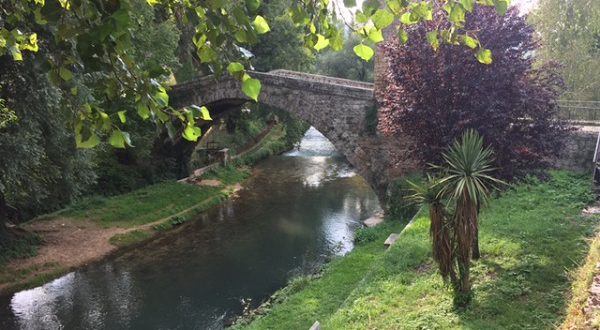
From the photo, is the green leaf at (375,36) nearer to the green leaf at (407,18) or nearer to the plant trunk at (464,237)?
the green leaf at (407,18)

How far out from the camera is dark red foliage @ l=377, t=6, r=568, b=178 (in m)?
8.02

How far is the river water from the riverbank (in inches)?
17.9

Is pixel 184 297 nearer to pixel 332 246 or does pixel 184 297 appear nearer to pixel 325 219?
pixel 332 246

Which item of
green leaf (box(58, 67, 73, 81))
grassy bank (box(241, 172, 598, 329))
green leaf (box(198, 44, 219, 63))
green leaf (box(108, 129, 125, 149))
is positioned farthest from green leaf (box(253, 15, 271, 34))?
grassy bank (box(241, 172, 598, 329))

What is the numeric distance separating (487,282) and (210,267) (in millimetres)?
8219

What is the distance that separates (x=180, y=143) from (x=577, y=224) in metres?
16.5

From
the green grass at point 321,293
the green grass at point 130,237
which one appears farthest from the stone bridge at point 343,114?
the green grass at point 130,237

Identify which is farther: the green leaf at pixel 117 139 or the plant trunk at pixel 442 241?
the plant trunk at pixel 442 241

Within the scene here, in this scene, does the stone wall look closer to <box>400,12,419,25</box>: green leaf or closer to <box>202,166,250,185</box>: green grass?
<box>400,12,419,25</box>: green leaf

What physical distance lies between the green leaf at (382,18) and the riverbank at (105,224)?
12.0 m

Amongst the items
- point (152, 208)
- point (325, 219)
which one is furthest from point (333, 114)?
point (152, 208)

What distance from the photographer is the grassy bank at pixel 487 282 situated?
6191 millimetres

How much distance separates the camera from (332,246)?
1444 cm

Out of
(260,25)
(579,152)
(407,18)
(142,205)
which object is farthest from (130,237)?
(407,18)
